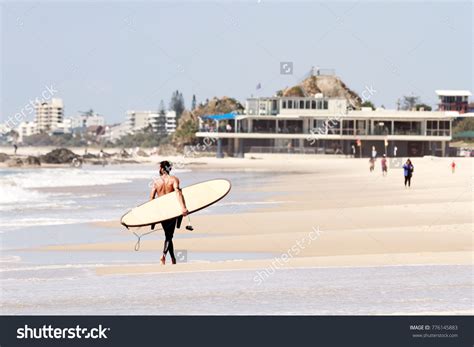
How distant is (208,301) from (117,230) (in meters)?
10.1

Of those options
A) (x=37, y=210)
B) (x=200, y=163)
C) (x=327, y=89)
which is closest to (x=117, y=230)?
(x=37, y=210)

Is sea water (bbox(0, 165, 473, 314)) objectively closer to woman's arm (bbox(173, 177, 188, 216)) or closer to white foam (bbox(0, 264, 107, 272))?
white foam (bbox(0, 264, 107, 272))

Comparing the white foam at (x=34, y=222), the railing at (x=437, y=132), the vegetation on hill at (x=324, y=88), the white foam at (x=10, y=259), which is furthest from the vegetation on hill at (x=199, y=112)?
the white foam at (x=10, y=259)

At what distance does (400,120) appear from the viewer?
89.4m

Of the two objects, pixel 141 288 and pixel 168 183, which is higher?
pixel 168 183

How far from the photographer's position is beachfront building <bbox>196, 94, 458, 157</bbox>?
88312 mm

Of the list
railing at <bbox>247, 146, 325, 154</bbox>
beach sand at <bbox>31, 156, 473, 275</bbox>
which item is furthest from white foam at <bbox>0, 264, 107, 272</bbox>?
railing at <bbox>247, 146, 325, 154</bbox>

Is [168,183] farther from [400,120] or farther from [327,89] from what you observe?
[327,89]

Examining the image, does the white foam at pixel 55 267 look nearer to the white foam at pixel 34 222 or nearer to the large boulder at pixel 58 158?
the white foam at pixel 34 222

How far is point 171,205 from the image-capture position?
14.3m

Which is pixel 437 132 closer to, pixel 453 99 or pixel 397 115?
pixel 397 115

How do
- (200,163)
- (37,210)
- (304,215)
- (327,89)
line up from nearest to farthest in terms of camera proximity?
(304,215), (37,210), (200,163), (327,89)

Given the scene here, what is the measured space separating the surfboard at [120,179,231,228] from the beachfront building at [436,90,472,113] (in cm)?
13571

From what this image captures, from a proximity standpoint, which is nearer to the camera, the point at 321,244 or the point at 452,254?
the point at 452,254
